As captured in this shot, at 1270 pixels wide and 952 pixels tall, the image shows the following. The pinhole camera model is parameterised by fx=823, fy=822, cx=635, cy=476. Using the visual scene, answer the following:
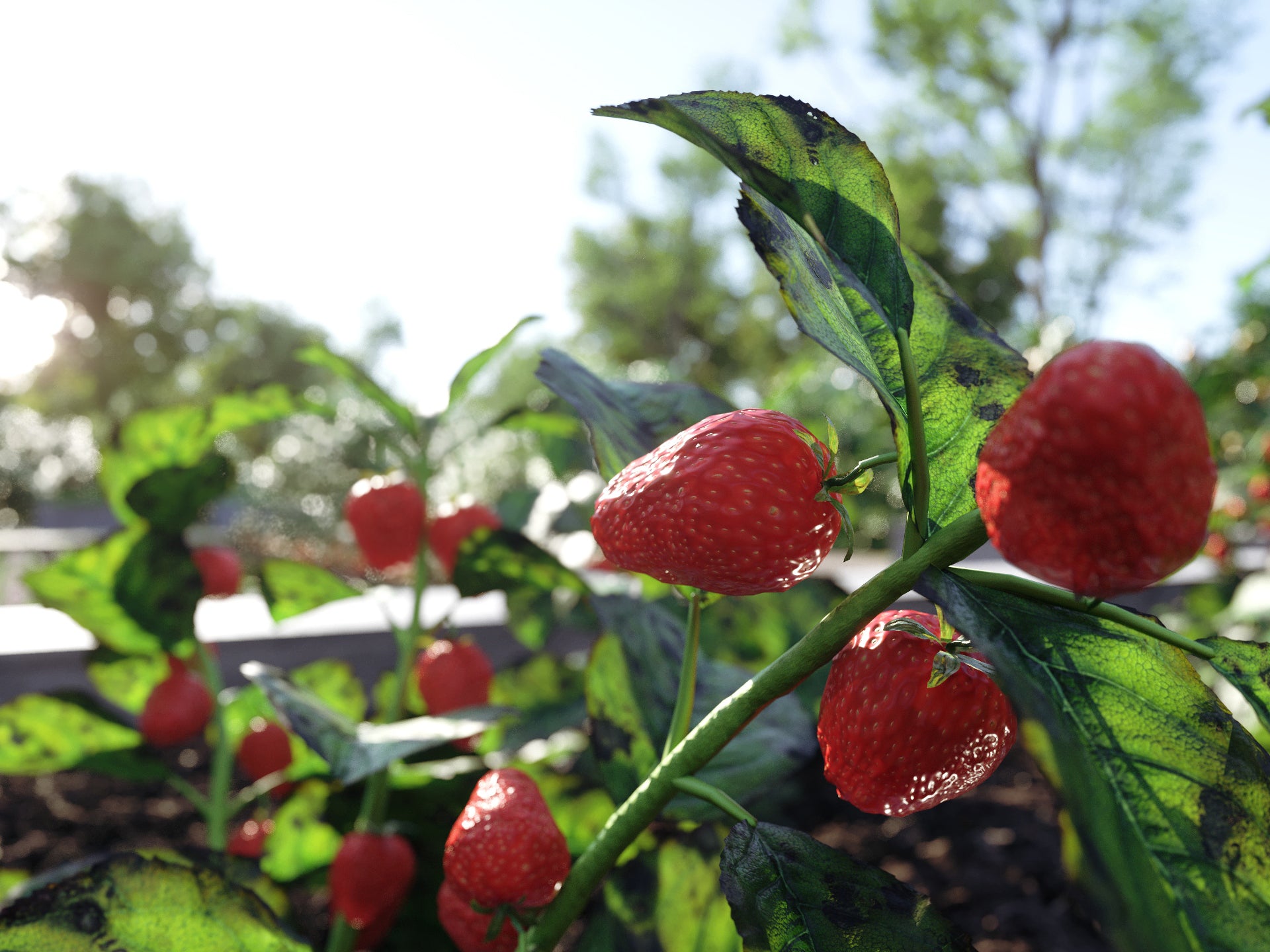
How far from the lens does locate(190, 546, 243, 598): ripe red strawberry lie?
106 centimetres

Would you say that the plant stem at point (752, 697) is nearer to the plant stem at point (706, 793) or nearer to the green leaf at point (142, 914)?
the plant stem at point (706, 793)

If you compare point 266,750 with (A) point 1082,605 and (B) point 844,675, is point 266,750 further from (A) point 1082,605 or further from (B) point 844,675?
(A) point 1082,605

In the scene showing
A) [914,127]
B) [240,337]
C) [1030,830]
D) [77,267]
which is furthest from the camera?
[240,337]

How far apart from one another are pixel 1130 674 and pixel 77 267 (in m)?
28.2

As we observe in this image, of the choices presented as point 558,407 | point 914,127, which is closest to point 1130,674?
point 558,407

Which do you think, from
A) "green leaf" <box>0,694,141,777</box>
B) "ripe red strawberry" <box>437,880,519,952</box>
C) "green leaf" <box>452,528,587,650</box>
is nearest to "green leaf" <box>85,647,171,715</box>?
"green leaf" <box>0,694,141,777</box>

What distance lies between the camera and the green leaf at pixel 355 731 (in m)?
0.60

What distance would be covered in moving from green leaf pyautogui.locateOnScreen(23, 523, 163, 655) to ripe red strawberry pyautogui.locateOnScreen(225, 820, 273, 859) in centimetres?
30

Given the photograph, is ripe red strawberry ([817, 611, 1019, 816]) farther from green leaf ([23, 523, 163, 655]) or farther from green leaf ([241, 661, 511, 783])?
green leaf ([23, 523, 163, 655])

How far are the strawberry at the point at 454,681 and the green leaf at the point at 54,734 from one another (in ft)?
1.23

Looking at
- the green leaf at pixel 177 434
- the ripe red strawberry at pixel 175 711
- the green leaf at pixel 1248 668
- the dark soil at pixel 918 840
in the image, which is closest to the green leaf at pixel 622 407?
the green leaf at pixel 1248 668

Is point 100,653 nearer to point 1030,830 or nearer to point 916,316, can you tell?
point 916,316

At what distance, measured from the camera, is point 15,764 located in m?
0.98

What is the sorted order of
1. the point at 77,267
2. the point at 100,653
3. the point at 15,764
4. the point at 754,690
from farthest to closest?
the point at 77,267 → the point at 100,653 → the point at 15,764 → the point at 754,690
